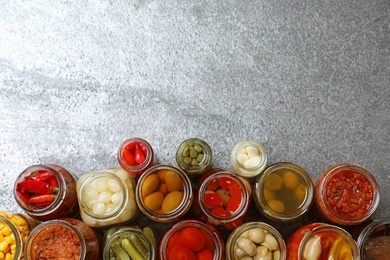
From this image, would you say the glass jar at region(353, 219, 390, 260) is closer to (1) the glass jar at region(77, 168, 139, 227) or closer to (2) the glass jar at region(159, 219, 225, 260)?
(2) the glass jar at region(159, 219, 225, 260)

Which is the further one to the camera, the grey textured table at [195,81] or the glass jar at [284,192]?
the grey textured table at [195,81]

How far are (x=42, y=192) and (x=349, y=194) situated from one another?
776mm

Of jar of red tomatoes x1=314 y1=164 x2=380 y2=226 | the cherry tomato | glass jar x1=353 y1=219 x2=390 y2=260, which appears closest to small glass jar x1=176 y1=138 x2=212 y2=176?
the cherry tomato

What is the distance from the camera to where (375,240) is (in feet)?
4.28

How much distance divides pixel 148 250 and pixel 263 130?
0.51 m

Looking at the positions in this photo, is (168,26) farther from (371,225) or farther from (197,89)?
(371,225)

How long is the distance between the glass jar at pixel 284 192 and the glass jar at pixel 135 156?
30cm

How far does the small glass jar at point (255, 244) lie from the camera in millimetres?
1251

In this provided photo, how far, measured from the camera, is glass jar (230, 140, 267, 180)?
4.45 feet

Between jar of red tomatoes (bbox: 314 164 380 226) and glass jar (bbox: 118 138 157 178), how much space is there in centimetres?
46

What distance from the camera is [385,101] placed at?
60.4 inches

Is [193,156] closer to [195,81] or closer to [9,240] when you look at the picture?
[195,81]

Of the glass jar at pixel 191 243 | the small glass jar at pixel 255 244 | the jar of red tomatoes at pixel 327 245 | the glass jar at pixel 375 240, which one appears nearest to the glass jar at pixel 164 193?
the glass jar at pixel 191 243

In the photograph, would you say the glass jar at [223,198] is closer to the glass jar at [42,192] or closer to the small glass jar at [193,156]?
the small glass jar at [193,156]
